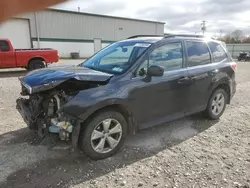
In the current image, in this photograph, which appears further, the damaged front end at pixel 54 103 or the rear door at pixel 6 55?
the rear door at pixel 6 55

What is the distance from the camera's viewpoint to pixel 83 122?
3.23m

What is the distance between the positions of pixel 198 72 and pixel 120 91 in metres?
1.82

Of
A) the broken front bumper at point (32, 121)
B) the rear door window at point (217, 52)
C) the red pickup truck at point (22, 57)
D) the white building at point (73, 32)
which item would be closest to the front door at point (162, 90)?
the rear door window at point (217, 52)

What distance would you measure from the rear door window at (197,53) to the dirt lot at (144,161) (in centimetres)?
129

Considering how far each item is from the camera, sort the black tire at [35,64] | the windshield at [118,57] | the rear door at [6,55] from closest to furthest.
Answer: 1. the windshield at [118,57]
2. the rear door at [6,55]
3. the black tire at [35,64]

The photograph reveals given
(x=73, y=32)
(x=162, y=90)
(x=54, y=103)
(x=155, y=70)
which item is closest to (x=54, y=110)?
(x=54, y=103)

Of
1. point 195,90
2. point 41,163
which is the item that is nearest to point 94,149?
point 41,163

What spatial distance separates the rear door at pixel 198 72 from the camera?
4380mm

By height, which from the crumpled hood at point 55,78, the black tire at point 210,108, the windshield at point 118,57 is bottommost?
the black tire at point 210,108

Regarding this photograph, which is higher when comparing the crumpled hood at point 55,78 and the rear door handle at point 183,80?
the crumpled hood at point 55,78

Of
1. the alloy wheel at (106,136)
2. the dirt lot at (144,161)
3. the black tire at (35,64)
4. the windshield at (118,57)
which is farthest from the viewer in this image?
the black tire at (35,64)

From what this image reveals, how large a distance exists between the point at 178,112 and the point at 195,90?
1.89ft

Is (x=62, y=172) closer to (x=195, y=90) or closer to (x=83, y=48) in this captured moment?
(x=195, y=90)

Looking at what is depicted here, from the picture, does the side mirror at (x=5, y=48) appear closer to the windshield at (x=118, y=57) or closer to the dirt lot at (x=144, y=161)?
the dirt lot at (x=144, y=161)
